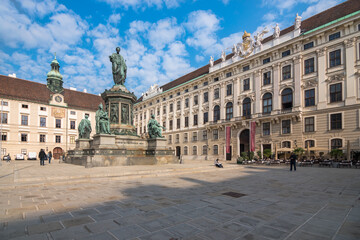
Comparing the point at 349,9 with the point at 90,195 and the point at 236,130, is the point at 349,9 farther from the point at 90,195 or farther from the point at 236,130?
the point at 90,195

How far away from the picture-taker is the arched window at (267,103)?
31.2 meters

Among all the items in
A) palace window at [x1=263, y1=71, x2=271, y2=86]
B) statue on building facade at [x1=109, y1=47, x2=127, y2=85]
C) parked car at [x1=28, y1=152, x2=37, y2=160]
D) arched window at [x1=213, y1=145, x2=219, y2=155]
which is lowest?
parked car at [x1=28, y1=152, x2=37, y2=160]

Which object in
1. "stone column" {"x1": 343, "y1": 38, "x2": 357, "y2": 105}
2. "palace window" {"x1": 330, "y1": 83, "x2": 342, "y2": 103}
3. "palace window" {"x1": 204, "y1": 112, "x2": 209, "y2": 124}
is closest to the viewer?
"stone column" {"x1": 343, "y1": 38, "x2": 357, "y2": 105}

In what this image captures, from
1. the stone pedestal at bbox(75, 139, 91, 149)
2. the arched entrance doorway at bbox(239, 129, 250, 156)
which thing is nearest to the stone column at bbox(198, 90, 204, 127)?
the arched entrance doorway at bbox(239, 129, 250, 156)

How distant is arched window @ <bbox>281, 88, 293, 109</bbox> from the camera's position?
→ 2901 centimetres

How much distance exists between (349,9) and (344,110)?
13522 millimetres

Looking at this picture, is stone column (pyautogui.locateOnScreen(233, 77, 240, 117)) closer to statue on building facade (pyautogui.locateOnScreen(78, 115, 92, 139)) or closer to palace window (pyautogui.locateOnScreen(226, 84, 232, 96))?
palace window (pyautogui.locateOnScreen(226, 84, 232, 96))

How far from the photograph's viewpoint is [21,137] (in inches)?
1743

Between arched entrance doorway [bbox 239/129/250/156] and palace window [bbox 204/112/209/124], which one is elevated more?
palace window [bbox 204/112/209/124]

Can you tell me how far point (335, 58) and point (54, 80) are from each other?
58536 millimetres

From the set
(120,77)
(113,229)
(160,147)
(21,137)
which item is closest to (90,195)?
(113,229)

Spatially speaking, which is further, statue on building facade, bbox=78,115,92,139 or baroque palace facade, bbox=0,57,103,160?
baroque palace facade, bbox=0,57,103,160

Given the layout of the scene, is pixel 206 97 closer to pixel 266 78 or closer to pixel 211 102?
pixel 211 102

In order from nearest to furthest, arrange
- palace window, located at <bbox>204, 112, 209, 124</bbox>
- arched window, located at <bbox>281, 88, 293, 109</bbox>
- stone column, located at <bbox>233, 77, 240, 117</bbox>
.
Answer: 1. arched window, located at <bbox>281, 88, 293, 109</bbox>
2. stone column, located at <bbox>233, 77, 240, 117</bbox>
3. palace window, located at <bbox>204, 112, 209, 124</bbox>
